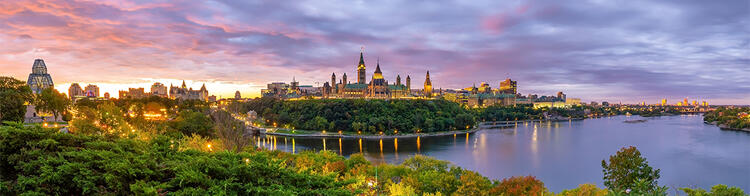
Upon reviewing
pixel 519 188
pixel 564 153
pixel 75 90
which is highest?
pixel 75 90

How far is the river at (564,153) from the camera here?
77.9ft

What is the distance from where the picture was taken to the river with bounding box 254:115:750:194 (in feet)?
77.9

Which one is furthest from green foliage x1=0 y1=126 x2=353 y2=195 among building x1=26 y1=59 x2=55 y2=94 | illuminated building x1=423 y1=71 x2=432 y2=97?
illuminated building x1=423 y1=71 x2=432 y2=97

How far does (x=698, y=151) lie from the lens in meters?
32.8

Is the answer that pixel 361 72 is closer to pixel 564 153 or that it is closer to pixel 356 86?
pixel 356 86

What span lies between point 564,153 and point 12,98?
36.6 m

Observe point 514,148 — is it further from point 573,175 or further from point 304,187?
point 304,187

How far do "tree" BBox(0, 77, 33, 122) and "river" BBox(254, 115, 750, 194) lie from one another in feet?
61.0

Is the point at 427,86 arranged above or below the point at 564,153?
above

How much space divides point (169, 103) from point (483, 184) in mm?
46601

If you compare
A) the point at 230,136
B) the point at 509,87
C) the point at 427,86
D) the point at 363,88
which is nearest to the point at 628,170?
the point at 230,136

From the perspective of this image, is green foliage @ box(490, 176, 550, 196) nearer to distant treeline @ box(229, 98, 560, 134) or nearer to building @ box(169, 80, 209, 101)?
distant treeline @ box(229, 98, 560, 134)

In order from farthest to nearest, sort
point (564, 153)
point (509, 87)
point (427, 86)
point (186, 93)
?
point (509, 87)
point (186, 93)
point (427, 86)
point (564, 153)

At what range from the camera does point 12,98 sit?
17078 millimetres
